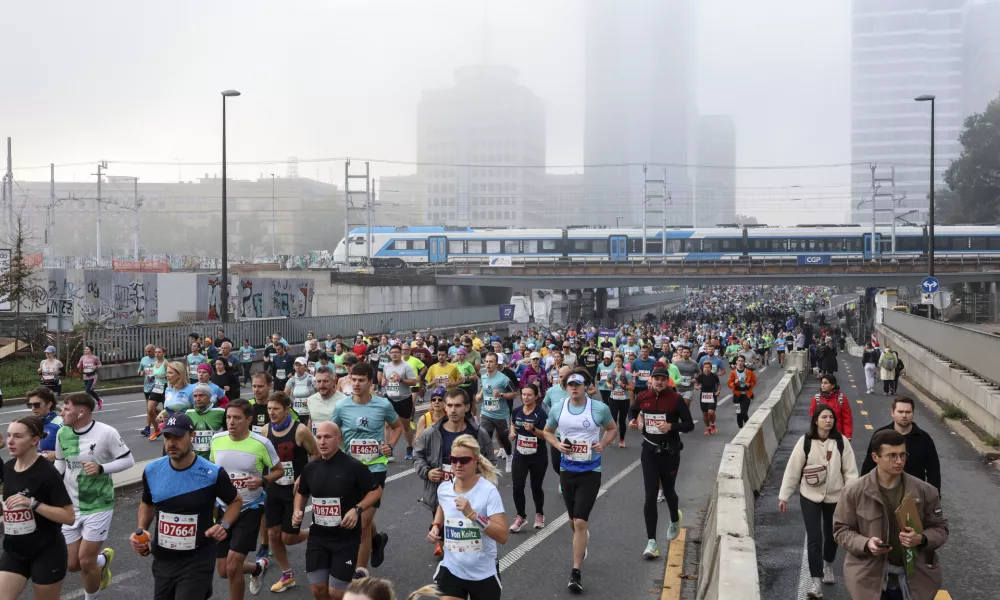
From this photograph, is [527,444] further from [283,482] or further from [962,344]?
[962,344]

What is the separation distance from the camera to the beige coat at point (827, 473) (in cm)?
749

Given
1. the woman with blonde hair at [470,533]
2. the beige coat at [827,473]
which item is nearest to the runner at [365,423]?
the woman with blonde hair at [470,533]

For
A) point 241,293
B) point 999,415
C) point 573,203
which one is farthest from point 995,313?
point 573,203

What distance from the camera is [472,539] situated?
536 centimetres

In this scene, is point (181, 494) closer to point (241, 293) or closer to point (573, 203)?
point (241, 293)

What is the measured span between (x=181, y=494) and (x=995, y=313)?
126ft

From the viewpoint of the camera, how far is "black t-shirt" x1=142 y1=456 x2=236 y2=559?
562 centimetres

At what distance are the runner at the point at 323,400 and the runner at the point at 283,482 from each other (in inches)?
48.2

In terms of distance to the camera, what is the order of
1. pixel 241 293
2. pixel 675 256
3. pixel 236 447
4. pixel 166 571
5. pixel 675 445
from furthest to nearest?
pixel 675 256, pixel 241 293, pixel 675 445, pixel 236 447, pixel 166 571

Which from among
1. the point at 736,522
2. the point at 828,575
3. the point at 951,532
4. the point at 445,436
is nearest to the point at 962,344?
the point at 951,532

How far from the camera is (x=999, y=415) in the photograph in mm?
15383

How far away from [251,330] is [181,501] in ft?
87.9

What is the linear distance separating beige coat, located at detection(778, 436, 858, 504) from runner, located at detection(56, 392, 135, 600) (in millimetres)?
5189

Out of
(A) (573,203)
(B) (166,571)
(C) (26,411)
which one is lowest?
(C) (26,411)
